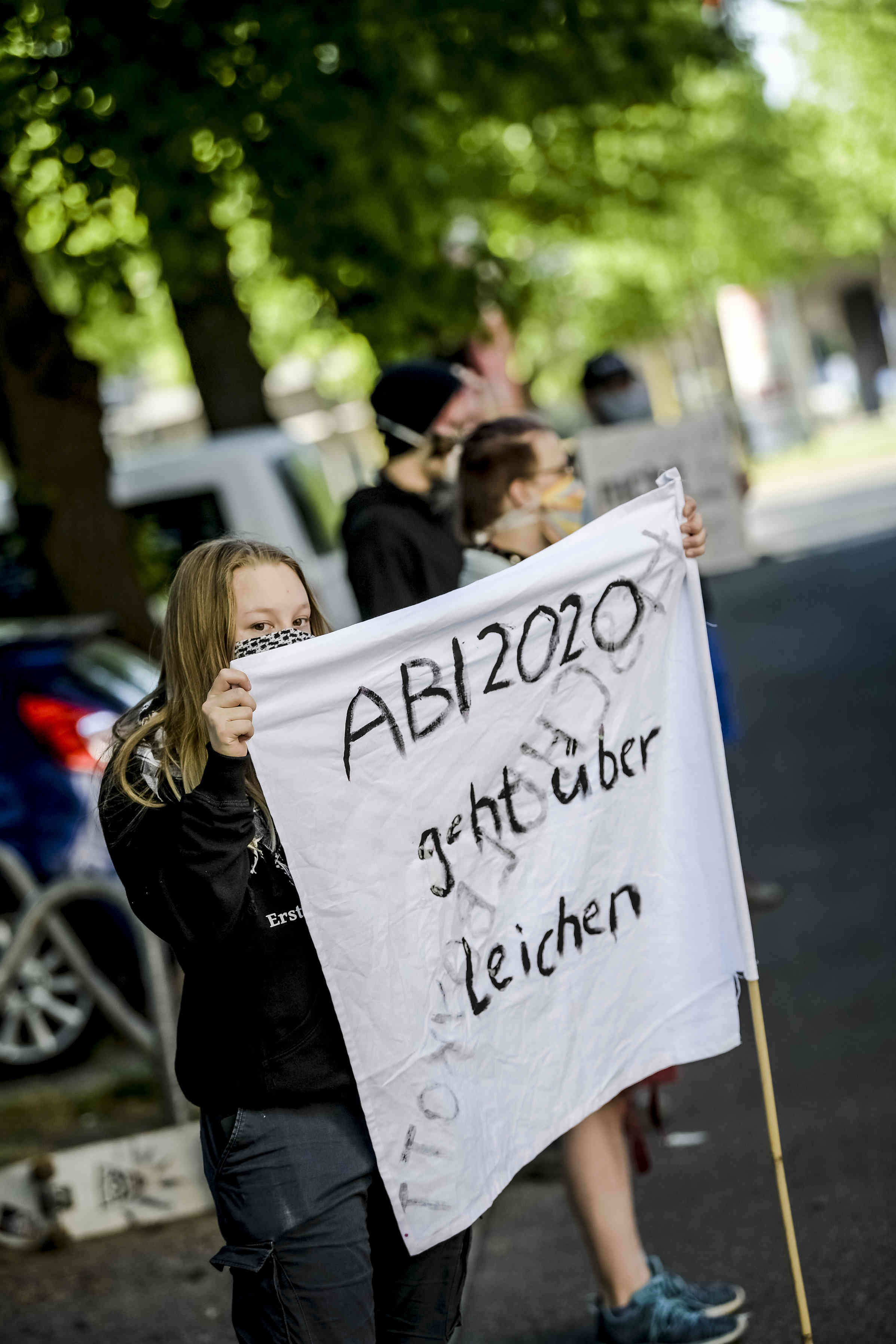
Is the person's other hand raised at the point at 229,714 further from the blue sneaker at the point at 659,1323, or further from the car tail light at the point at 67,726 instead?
the car tail light at the point at 67,726

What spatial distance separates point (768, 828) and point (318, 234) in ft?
11.5

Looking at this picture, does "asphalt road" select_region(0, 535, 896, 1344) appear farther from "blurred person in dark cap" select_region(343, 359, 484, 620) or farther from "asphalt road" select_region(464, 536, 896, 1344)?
"blurred person in dark cap" select_region(343, 359, 484, 620)

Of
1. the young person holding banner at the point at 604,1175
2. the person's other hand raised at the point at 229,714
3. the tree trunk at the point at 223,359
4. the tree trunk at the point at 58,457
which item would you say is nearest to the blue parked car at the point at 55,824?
the tree trunk at the point at 58,457

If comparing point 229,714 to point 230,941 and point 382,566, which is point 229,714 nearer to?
point 230,941

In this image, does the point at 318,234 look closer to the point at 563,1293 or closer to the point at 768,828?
the point at 768,828

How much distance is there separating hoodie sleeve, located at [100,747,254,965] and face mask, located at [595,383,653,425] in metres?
5.15

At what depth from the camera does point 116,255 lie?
7.86 m

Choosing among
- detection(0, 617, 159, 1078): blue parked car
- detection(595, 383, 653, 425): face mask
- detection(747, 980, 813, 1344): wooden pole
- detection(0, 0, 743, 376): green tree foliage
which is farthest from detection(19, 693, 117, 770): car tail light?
detection(747, 980, 813, 1344): wooden pole

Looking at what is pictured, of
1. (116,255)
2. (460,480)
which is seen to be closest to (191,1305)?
(460,480)

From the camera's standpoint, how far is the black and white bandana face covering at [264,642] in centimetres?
250

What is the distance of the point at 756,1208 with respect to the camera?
4.23 m

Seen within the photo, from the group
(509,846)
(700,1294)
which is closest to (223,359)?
(700,1294)

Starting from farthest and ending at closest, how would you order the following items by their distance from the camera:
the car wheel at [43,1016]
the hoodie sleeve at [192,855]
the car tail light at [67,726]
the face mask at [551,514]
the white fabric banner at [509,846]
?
the car tail light at [67,726] → the car wheel at [43,1016] → the face mask at [551,514] → the white fabric banner at [509,846] → the hoodie sleeve at [192,855]

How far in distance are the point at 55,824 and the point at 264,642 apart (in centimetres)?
402
